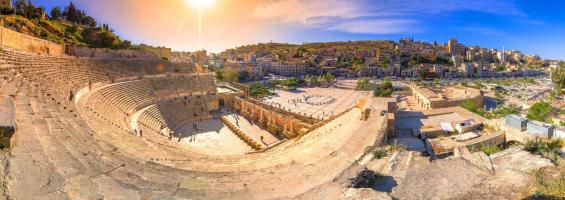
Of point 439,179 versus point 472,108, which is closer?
point 439,179

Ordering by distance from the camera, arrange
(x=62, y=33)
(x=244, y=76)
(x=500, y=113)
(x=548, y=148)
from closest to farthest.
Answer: (x=548, y=148), (x=500, y=113), (x=62, y=33), (x=244, y=76)

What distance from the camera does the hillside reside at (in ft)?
86.1

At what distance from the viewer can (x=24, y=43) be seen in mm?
20531

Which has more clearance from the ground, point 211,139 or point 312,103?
point 312,103

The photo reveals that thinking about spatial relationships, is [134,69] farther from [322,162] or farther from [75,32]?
[322,162]

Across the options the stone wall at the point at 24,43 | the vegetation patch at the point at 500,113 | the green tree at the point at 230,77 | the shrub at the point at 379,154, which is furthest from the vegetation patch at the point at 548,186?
the green tree at the point at 230,77

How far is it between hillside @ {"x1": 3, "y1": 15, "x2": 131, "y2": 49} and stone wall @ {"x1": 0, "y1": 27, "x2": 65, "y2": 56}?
350 cm

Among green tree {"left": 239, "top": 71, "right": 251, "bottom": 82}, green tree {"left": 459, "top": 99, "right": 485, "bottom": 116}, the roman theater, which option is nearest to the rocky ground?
the roman theater

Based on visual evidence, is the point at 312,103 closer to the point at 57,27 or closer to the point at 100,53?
the point at 100,53

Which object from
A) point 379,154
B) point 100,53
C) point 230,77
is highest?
point 100,53

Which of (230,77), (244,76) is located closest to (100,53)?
(230,77)

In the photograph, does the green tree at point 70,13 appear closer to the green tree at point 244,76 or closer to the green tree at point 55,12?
the green tree at point 55,12

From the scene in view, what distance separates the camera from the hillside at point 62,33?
86.1ft

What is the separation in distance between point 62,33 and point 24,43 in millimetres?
14576
